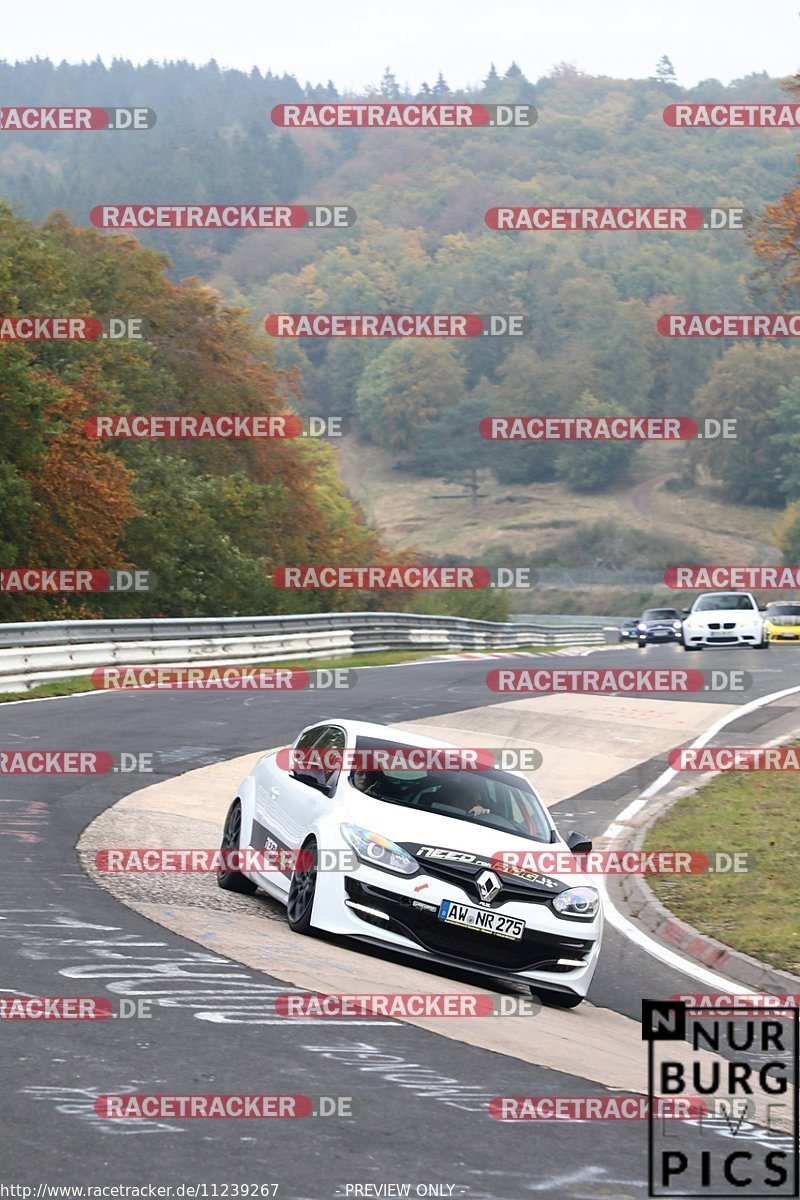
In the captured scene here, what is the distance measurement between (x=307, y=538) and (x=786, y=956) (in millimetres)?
46277

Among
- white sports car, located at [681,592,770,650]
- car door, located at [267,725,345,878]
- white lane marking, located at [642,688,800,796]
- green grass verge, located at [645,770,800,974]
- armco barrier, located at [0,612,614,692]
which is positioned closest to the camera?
car door, located at [267,725,345,878]

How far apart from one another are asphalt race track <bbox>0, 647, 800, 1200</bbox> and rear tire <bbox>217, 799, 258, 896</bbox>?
1074 millimetres

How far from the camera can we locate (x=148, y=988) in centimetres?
791

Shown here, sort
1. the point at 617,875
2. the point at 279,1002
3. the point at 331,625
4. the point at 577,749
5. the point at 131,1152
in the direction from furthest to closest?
the point at 331,625 → the point at 577,749 → the point at 617,875 → the point at 279,1002 → the point at 131,1152

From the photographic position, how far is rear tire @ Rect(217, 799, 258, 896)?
37.8 ft

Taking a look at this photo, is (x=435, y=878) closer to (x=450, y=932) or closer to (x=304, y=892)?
(x=450, y=932)

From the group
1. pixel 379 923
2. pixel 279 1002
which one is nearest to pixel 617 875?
pixel 379 923

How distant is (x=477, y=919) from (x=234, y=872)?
2710 mm

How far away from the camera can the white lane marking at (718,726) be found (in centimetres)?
1928

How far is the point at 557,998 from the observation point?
943 centimetres

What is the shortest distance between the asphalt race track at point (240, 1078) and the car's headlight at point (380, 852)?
2.16 ft

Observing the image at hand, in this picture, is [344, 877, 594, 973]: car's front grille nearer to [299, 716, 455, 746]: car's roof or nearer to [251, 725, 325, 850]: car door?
[251, 725, 325, 850]: car door

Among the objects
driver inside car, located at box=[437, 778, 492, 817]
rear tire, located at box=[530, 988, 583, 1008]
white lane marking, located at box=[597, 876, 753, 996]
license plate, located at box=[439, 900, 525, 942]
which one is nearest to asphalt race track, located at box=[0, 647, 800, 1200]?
white lane marking, located at box=[597, 876, 753, 996]

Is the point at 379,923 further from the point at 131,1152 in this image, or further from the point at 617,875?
the point at 617,875
